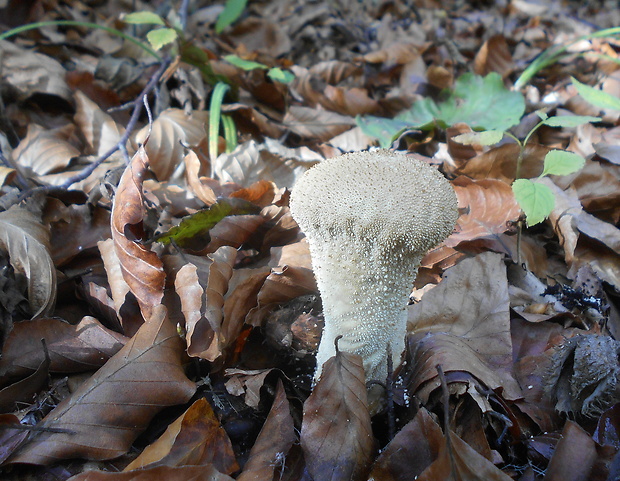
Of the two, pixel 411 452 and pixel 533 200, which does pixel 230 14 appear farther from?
pixel 411 452

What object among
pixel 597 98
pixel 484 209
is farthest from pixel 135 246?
pixel 597 98

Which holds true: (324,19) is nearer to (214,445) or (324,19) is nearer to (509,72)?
(509,72)

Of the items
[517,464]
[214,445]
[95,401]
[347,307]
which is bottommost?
[517,464]

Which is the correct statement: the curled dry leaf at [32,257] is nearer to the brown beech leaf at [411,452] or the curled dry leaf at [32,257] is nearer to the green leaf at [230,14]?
the brown beech leaf at [411,452]

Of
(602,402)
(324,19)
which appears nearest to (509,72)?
(324,19)

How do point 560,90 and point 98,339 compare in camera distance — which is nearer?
point 98,339

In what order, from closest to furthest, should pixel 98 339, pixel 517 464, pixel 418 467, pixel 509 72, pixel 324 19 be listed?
pixel 418 467 → pixel 517 464 → pixel 98 339 → pixel 509 72 → pixel 324 19

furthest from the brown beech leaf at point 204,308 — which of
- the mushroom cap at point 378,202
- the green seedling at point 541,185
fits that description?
the green seedling at point 541,185
